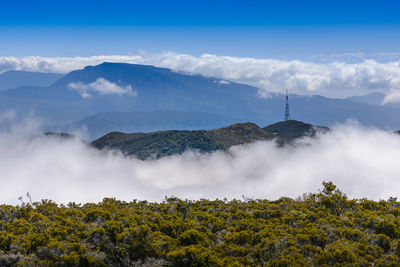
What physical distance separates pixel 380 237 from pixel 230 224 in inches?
560

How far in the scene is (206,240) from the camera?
3094 cm

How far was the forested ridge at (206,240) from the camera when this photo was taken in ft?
89.9

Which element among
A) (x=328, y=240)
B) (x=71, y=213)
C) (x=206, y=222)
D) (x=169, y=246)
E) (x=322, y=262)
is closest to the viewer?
(x=322, y=262)

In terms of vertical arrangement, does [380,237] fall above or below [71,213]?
above

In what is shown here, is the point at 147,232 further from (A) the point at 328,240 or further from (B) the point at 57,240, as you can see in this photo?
(A) the point at 328,240

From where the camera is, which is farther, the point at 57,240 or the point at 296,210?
the point at 296,210

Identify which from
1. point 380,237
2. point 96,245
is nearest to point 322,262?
point 380,237

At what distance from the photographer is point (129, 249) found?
29.7 m

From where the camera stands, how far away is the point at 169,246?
29312 millimetres

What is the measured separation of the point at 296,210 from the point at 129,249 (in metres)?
22.0

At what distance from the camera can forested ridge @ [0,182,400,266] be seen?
27391 mm

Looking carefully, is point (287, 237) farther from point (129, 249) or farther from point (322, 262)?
point (129, 249)

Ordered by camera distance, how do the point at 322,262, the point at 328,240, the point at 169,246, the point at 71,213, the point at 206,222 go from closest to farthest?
the point at 322,262
the point at 169,246
the point at 328,240
the point at 206,222
the point at 71,213

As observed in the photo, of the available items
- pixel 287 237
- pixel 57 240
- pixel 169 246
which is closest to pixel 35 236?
pixel 57 240
